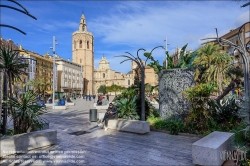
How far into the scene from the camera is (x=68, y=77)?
7688 cm

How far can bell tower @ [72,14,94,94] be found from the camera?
97.6 meters

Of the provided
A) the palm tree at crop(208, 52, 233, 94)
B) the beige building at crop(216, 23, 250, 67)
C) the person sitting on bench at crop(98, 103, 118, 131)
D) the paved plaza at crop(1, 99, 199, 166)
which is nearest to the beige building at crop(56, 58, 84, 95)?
the palm tree at crop(208, 52, 233, 94)

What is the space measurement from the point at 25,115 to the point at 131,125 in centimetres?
412

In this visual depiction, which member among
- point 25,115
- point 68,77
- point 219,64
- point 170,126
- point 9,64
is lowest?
point 170,126

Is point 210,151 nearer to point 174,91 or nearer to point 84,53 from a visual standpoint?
point 174,91

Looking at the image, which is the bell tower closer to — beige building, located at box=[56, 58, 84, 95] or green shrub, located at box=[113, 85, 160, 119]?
beige building, located at box=[56, 58, 84, 95]

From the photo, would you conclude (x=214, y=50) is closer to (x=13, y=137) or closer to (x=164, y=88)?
(x=164, y=88)

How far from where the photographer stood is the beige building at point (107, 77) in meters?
106

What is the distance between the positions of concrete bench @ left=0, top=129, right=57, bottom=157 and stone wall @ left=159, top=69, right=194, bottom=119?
561cm

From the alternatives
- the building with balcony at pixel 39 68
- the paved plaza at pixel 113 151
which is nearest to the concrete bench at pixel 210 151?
the paved plaza at pixel 113 151

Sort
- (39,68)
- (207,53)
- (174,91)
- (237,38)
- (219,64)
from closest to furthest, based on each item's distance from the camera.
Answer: (174,91) < (219,64) < (207,53) < (237,38) < (39,68)

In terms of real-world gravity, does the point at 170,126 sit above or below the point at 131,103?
below

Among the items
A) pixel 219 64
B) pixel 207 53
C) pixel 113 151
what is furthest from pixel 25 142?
pixel 207 53

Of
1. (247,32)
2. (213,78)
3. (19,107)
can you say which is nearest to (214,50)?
(213,78)
